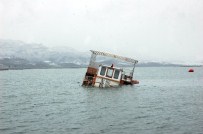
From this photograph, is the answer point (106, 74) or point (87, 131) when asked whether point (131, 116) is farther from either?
point (106, 74)

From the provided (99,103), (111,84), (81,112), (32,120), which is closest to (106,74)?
(111,84)

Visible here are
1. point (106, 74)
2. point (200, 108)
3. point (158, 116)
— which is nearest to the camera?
point (158, 116)

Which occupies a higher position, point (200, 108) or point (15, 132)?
point (200, 108)

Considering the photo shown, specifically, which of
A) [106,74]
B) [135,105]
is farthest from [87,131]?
[106,74]

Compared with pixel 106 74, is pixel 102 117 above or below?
below

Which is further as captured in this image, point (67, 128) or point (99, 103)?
point (99, 103)

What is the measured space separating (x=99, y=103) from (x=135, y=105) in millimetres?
4865

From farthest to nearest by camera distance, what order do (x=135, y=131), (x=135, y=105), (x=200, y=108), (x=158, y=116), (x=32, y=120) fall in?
(x=135, y=105), (x=200, y=108), (x=158, y=116), (x=32, y=120), (x=135, y=131)

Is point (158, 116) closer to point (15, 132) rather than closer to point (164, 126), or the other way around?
point (164, 126)

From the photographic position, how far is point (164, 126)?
27859mm

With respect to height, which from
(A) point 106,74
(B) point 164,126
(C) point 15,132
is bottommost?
(C) point 15,132

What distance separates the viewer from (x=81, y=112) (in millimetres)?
35938

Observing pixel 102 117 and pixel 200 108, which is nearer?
pixel 102 117

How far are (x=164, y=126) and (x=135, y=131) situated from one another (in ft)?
10.5
